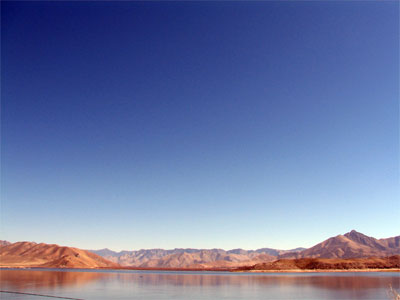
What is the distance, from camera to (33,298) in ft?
125

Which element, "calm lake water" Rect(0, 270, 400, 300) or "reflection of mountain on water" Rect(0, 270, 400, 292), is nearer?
"calm lake water" Rect(0, 270, 400, 300)

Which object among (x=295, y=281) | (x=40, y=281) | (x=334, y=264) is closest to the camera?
(x=40, y=281)

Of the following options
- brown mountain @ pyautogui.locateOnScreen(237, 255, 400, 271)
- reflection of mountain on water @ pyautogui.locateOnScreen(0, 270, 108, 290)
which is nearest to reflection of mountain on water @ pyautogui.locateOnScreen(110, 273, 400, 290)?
reflection of mountain on water @ pyautogui.locateOnScreen(0, 270, 108, 290)

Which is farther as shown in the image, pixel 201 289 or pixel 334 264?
pixel 334 264

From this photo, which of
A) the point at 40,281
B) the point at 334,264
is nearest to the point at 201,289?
the point at 40,281

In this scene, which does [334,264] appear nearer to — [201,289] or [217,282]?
[217,282]

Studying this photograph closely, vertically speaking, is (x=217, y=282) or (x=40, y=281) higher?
(x=40, y=281)

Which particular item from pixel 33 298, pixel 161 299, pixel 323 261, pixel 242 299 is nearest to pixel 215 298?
pixel 242 299

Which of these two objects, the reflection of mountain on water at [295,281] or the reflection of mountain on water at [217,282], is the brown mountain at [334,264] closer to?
the reflection of mountain on water at [295,281]

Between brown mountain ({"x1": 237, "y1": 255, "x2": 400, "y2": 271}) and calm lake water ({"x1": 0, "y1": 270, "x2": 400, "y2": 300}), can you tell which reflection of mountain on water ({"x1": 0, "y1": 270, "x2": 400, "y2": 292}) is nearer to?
calm lake water ({"x1": 0, "y1": 270, "x2": 400, "y2": 300})

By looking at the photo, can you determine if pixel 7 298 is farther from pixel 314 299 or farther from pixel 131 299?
pixel 314 299

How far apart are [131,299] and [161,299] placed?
3.92 metres

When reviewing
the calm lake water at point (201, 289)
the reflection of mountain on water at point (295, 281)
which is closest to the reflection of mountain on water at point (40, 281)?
the calm lake water at point (201, 289)

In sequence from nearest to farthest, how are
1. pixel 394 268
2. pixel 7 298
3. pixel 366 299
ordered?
pixel 7 298
pixel 366 299
pixel 394 268
